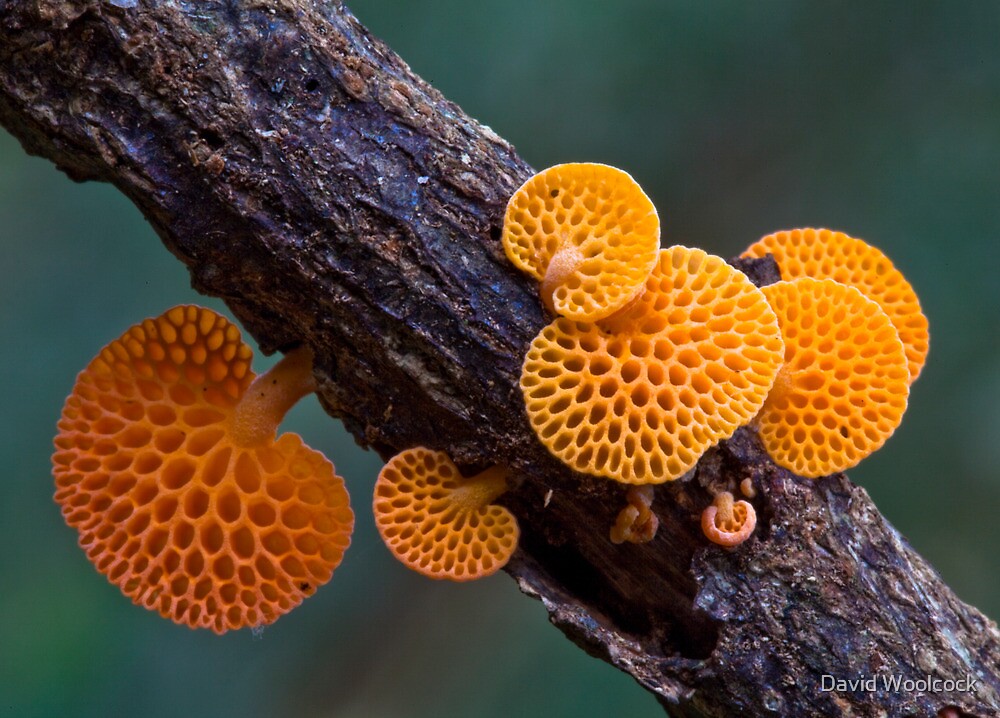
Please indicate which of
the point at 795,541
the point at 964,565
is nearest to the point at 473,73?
the point at 795,541

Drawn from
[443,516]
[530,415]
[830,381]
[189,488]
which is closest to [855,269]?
[830,381]

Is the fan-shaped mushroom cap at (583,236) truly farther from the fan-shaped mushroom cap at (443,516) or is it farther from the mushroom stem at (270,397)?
the mushroom stem at (270,397)

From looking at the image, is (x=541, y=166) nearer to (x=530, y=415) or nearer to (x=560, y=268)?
(x=560, y=268)

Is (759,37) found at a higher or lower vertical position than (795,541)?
higher

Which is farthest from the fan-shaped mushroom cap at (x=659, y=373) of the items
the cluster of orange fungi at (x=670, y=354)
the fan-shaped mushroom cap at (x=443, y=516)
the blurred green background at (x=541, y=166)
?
the blurred green background at (x=541, y=166)

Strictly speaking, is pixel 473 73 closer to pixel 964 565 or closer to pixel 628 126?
pixel 628 126

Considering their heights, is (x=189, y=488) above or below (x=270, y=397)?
below
